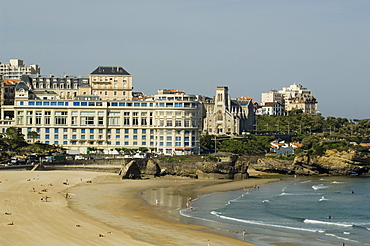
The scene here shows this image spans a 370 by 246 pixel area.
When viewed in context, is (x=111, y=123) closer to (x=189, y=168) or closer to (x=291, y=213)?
(x=189, y=168)

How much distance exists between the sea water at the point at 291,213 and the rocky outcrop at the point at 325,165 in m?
14.4

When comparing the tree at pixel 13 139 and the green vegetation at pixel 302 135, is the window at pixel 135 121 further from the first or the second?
the tree at pixel 13 139

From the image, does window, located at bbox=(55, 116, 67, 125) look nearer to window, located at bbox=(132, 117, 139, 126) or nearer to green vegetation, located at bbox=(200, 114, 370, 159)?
window, located at bbox=(132, 117, 139, 126)

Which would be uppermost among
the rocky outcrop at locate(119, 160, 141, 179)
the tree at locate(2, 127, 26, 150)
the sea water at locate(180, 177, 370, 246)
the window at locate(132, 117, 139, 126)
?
the window at locate(132, 117, 139, 126)

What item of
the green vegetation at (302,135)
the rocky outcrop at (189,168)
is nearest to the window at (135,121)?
the green vegetation at (302,135)

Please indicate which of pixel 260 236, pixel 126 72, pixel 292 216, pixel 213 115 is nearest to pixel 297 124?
pixel 213 115

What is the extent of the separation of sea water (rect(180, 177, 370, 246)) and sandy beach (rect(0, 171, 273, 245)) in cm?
267

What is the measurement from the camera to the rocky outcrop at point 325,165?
98625 mm

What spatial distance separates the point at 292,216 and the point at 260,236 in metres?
11.3

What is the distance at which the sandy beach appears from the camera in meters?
43.2

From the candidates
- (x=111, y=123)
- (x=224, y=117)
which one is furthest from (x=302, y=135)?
(x=111, y=123)

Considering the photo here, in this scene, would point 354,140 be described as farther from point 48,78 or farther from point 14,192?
point 14,192

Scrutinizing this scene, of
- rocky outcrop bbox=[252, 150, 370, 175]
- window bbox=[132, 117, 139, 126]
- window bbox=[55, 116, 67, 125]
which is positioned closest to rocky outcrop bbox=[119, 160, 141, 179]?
window bbox=[132, 117, 139, 126]

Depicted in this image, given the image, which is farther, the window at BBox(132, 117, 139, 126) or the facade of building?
the facade of building
